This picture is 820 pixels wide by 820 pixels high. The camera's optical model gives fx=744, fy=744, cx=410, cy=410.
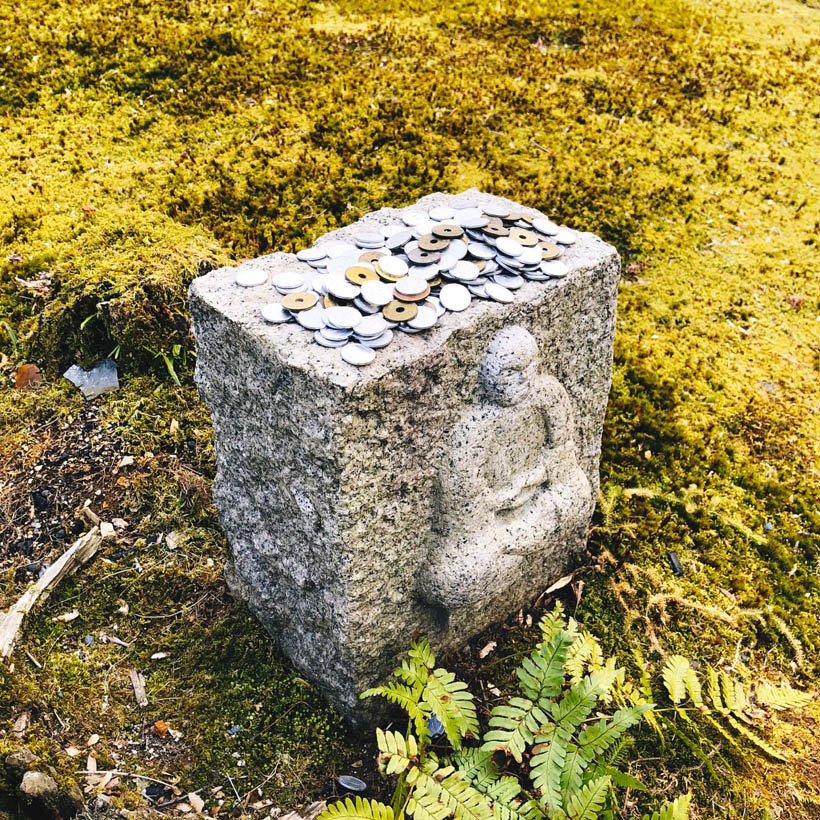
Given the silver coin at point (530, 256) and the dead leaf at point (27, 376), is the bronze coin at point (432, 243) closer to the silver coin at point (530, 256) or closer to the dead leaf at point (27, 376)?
the silver coin at point (530, 256)

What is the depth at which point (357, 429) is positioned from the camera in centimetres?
260

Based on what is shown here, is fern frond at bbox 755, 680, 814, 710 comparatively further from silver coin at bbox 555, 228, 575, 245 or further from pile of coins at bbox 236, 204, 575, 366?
silver coin at bbox 555, 228, 575, 245

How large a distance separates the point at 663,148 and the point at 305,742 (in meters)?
5.94

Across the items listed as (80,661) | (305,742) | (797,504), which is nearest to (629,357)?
(797,504)

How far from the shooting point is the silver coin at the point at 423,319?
275cm

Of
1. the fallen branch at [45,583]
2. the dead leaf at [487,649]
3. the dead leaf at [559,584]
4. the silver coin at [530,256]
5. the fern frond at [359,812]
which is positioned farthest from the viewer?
the dead leaf at [559,584]

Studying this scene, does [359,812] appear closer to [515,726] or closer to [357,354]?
[515,726]

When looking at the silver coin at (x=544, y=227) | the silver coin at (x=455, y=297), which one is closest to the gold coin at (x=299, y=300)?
the silver coin at (x=455, y=297)

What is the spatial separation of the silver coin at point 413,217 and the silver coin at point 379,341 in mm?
884

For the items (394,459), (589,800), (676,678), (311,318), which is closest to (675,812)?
(589,800)

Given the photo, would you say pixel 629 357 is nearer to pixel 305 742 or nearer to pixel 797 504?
pixel 797 504

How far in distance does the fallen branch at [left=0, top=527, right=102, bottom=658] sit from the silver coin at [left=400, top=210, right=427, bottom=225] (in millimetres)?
2305

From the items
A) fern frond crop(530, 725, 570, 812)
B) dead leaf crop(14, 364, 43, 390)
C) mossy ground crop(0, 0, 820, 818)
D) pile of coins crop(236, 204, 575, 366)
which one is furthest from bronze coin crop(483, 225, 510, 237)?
dead leaf crop(14, 364, 43, 390)

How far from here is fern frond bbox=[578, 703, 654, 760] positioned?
282cm
